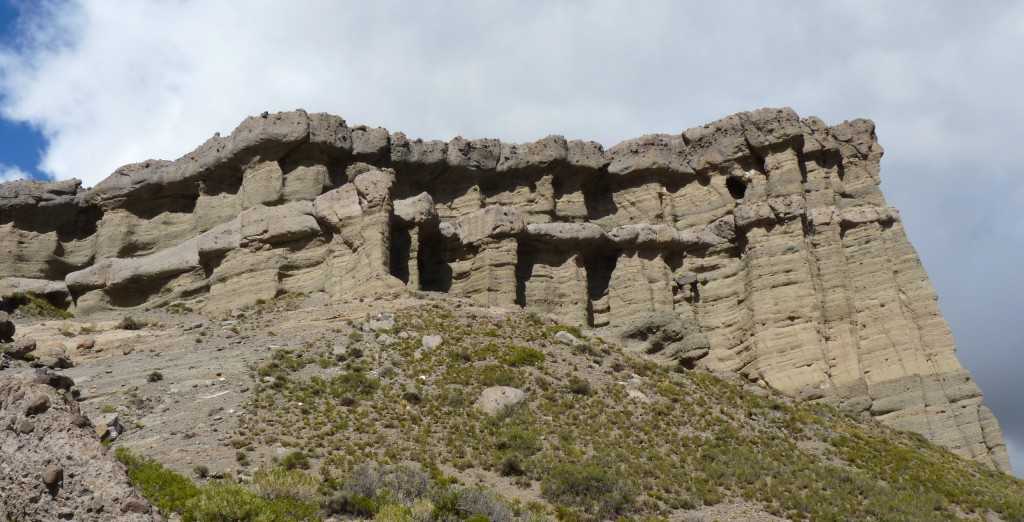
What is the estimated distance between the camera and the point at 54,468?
49.3 feet

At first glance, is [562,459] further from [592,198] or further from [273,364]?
[592,198]

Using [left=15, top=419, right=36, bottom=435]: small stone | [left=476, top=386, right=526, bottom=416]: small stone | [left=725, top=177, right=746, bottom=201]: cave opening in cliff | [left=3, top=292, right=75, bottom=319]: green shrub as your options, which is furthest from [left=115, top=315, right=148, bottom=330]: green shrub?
[left=725, top=177, right=746, bottom=201]: cave opening in cliff

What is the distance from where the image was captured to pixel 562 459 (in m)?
25.5

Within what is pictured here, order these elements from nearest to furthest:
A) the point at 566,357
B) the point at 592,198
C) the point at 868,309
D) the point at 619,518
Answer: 1. the point at 619,518
2. the point at 566,357
3. the point at 868,309
4. the point at 592,198

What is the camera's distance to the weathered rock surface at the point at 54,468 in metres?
14.9

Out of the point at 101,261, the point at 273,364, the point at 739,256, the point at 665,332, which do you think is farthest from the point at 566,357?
the point at 101,261

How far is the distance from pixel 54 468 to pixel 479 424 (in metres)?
14.3

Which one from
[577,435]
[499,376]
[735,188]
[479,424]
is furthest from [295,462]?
[735,188]

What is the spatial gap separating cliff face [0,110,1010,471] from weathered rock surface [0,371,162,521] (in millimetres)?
22758

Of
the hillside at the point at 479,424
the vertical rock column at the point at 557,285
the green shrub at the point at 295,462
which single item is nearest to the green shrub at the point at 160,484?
the hillside at the point at 479,424

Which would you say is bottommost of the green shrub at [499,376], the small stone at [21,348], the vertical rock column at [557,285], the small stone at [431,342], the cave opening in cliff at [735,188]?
the green shrub at [499,376]

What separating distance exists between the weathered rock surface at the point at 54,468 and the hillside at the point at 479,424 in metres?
4.99

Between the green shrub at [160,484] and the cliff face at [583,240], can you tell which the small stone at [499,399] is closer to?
the cliff face at [583,240]

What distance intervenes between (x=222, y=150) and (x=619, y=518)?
108 ft
